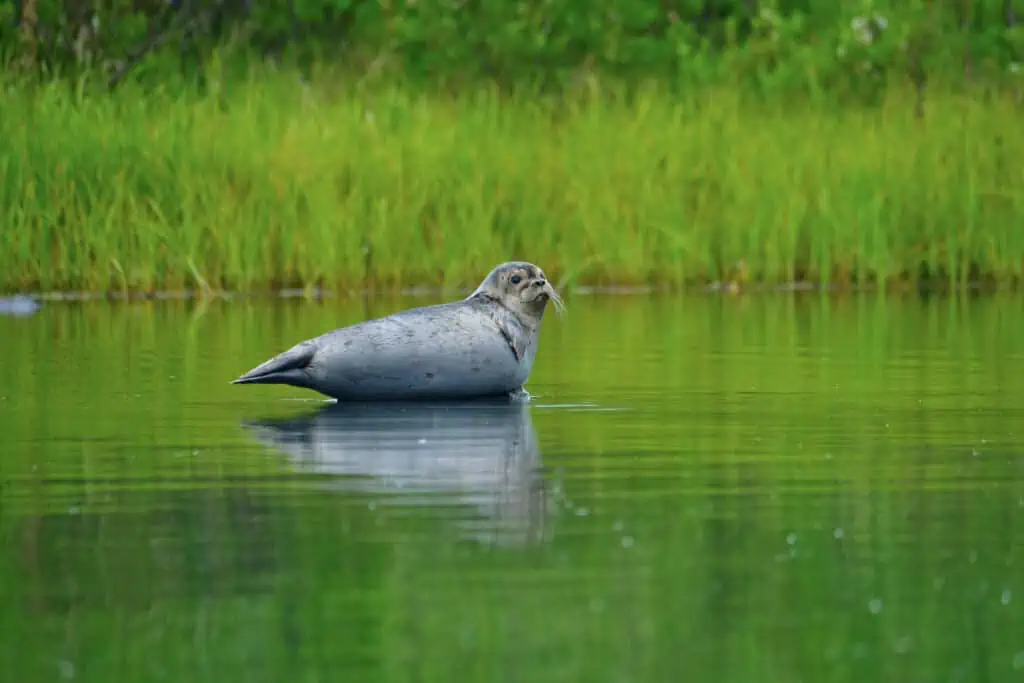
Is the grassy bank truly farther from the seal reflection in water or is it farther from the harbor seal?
the seal reflection in water

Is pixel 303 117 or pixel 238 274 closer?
pixel 238 274

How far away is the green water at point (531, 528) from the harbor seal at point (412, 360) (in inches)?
7.0

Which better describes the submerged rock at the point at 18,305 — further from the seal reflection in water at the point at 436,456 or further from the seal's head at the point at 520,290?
the seal reflection in water at the point at 436,456

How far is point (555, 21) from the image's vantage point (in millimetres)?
27031

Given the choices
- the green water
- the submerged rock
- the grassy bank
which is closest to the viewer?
the green water

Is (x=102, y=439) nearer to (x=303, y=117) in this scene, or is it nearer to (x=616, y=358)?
(x=616, y=358)

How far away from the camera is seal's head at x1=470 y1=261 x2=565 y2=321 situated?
10938mm

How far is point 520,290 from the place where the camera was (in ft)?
36.0

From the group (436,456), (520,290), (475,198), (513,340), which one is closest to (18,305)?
(475,198)

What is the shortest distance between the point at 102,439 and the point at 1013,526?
11.7ft

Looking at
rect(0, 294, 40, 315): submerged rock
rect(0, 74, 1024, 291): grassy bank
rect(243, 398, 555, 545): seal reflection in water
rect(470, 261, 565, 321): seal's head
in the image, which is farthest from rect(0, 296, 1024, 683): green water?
rect(0, 74, 1024, 291): grassy bank

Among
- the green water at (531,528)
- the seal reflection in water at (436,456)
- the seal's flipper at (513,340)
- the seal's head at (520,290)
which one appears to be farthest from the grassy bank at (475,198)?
the seal reflection in water at (436,456)

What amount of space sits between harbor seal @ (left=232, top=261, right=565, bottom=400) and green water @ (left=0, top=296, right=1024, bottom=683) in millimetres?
178

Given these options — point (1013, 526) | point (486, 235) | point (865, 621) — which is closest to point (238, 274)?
point (486, 235)
